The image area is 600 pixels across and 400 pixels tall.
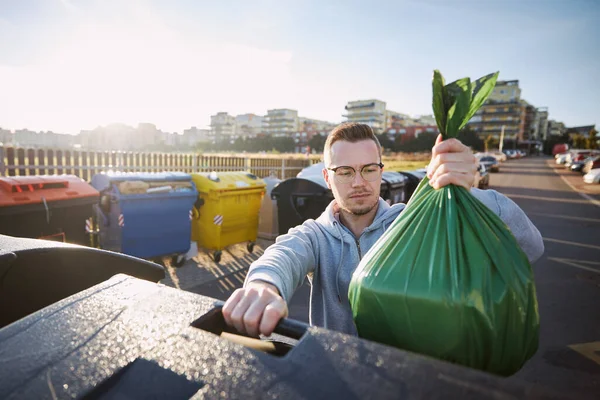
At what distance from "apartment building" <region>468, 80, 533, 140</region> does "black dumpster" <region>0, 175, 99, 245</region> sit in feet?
383

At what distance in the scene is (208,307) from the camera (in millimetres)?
921

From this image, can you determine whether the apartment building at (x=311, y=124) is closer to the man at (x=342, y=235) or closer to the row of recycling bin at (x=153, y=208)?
the row of recycling bin at (x=153, y=208)

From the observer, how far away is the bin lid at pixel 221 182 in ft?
20.6

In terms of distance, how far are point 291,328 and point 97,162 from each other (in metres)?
11.8

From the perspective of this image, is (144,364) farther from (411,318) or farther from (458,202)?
(458,202)

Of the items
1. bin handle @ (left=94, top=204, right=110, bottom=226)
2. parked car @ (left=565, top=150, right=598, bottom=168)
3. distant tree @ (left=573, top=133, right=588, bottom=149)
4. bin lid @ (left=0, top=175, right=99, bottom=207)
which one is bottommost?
bin handle @ (left=94, top=204, right=110, bottom=226)

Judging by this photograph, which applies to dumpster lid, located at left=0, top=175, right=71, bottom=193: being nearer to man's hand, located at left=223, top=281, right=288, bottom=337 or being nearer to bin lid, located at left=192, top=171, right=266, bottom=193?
bin lid, located at left=192, top=171, right=266, bottom=193

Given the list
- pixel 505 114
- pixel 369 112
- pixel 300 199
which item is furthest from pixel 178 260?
pixel 369 112

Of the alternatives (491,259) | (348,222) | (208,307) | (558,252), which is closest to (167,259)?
(348,222)

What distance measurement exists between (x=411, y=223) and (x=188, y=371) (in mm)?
673

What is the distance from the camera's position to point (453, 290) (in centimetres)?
78

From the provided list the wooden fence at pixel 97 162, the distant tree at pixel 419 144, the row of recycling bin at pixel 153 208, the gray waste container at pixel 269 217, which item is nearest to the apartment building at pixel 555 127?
the distant tree at pixel 419 144

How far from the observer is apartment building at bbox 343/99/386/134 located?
140 meters

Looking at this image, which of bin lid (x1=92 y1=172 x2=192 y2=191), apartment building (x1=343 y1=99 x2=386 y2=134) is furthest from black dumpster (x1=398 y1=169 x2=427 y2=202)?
apartment building (x1=343 y1=99 x2=386 y2=134)
